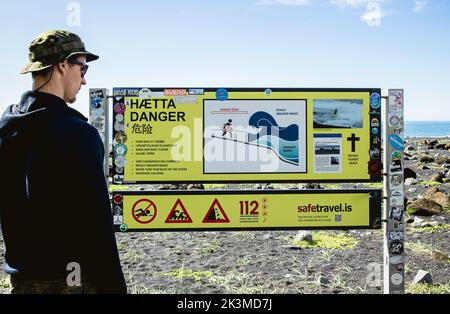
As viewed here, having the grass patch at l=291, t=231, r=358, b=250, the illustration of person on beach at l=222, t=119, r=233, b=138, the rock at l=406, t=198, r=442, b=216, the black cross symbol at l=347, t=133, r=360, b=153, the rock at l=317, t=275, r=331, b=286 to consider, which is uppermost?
the illustration of person on beach at l=222, t=119, r=233, b=138

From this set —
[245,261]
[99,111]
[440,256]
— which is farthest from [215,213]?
[440,256]

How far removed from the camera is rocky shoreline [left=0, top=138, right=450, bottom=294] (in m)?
5.50

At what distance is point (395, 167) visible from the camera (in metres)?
5.30

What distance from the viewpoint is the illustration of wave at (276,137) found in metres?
5.26

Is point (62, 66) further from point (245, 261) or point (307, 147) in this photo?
point (245, 261)

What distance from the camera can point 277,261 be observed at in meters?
6.37

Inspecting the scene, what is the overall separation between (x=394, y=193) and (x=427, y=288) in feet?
4.16

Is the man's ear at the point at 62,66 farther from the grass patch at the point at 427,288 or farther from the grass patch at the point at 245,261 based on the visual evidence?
the grass patch at the point at 427,288

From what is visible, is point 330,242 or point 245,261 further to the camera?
point 330,242

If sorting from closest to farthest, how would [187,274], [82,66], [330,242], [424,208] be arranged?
[82,66], [187,274], [330,242], [424,208]

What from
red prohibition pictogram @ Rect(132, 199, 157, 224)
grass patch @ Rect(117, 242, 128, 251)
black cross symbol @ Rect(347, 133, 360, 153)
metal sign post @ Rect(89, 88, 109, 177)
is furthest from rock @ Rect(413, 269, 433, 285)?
grass patch @ Rect(117, 242, 128, 251)

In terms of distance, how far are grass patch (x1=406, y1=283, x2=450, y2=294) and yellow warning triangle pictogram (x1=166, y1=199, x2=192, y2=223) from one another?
9.43ft

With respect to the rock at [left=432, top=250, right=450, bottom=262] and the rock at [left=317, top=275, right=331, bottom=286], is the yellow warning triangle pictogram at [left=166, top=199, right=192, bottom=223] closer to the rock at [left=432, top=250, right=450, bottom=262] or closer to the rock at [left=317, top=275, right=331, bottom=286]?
the rock at [left=317, top=275, right=331, bottom=286]

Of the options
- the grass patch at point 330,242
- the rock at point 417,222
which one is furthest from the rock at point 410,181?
the grass patch at point 330,242
